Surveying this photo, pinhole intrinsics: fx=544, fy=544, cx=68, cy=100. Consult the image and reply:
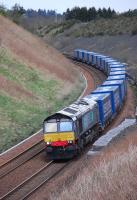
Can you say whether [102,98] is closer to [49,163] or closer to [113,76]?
[49,163]

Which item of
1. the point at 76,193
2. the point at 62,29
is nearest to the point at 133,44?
the point at 62,29

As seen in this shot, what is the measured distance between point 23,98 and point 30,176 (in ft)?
67.1

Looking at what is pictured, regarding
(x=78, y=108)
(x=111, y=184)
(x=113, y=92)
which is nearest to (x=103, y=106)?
(x=78, y=108)

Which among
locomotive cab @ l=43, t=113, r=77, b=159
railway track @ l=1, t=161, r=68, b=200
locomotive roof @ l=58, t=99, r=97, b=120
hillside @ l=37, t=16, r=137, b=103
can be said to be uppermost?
hillside @ l=37, t=16, r=137, b=103

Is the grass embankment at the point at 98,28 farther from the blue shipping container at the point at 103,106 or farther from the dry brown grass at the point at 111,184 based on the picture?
the dry brown grass at the point at 111,184

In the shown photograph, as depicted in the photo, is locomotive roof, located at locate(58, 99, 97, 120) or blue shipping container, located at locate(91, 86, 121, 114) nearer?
locomotive roof, located at locate(58, 99, 97, 120)

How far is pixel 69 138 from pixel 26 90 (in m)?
21.0

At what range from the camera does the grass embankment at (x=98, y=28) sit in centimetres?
12244

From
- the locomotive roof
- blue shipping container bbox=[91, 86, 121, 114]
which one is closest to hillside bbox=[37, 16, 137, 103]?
blue shipping container bbox=[91, 86, 121, 114]

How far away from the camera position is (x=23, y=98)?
47.5m

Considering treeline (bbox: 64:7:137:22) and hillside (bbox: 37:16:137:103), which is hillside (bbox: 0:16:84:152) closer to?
hillside (bbox: 37:16:137:103)

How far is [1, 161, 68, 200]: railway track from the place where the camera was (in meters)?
24.6

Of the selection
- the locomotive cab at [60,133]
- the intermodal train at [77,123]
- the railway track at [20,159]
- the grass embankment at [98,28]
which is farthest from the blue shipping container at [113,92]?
the grass embankment at [98,28]

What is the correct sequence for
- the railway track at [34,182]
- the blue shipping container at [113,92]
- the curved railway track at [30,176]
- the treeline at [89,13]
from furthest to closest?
1. the treeline at [89,13]
2. the blue shipping container at [113,92]
3. the curved railway track at [30,176]
4. the railway track at [34,182]
